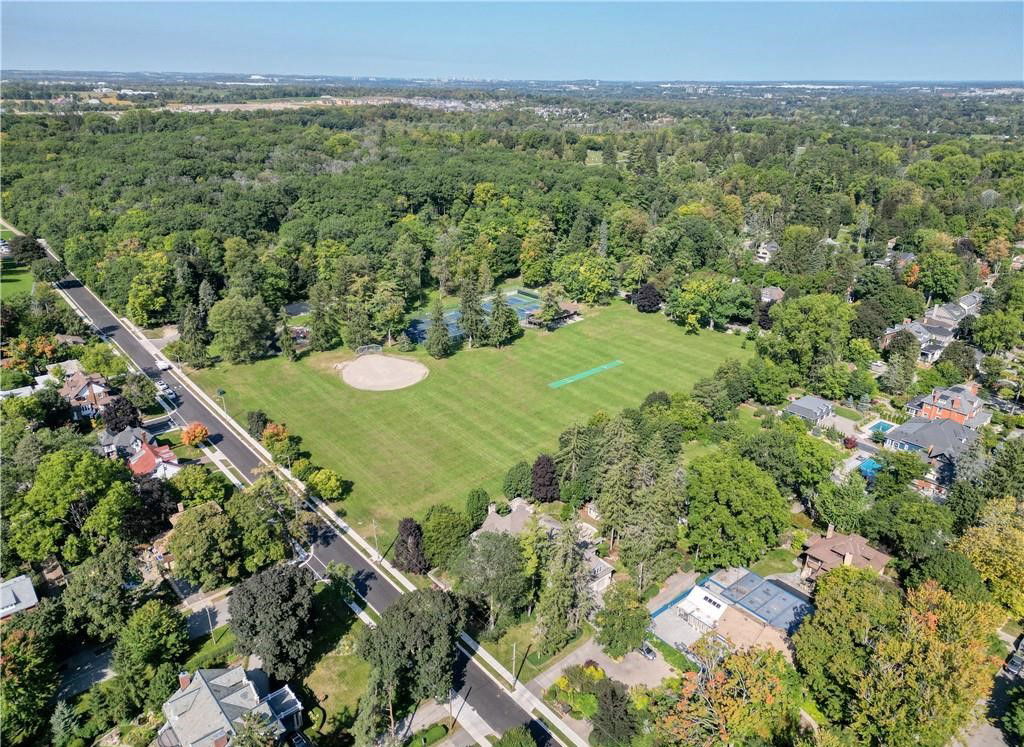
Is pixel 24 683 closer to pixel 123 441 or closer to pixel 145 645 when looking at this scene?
pixel 145 645

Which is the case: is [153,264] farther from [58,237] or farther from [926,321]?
[926,321]

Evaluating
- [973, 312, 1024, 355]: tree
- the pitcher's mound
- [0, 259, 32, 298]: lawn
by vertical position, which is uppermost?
[973, 312, 1024, 355]: tree

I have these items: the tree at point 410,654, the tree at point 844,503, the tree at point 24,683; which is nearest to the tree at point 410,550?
the tree at point 410,654

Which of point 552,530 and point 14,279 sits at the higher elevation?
point 14,279

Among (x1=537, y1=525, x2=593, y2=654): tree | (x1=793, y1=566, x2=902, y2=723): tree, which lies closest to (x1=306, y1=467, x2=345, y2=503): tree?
(x1=537, y1=525, x2=593, y2=654): tree

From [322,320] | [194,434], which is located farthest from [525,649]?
[322,320]

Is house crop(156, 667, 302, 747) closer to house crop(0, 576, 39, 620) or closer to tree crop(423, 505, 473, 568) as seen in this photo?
tree crop(423, 505, 473, 568)
